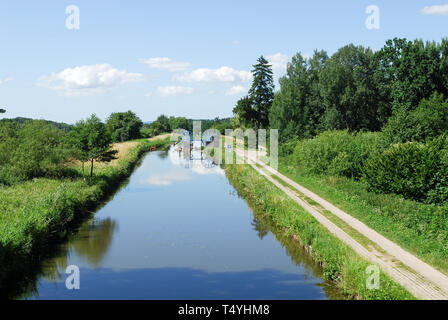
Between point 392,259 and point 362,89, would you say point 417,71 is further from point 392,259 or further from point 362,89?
point 392,259

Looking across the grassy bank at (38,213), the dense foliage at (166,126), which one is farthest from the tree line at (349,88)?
the dense foliage at (166,126)

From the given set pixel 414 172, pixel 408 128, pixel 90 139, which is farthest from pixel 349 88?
pixel 90 139

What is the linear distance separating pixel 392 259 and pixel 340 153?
15905 mm

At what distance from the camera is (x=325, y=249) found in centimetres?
1523

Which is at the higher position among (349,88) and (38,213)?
(349,88)

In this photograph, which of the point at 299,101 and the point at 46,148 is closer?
the point at 46,148

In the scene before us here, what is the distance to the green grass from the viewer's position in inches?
570

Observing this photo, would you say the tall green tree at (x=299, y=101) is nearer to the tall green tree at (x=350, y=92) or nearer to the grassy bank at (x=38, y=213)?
the tall green tree at (x=350, y=92)

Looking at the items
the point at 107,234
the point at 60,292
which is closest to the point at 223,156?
the point at 107,234

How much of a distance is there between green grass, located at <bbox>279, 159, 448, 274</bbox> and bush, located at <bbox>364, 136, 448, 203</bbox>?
0.74 metres

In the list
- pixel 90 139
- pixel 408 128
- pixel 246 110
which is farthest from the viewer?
pixel 246 110
